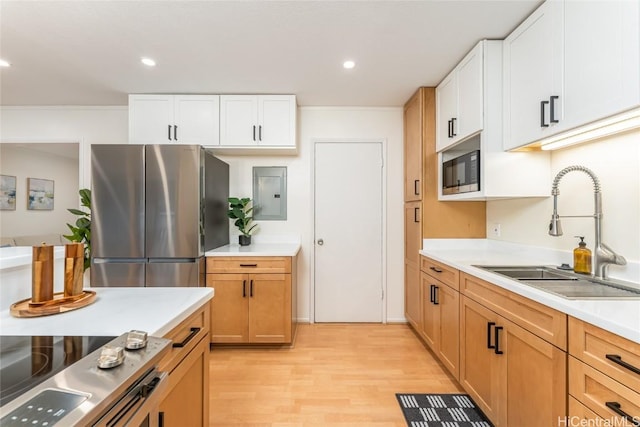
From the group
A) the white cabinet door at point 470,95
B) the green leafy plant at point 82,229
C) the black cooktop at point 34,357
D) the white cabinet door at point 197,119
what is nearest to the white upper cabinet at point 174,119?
the white cabinet door at point 197,119

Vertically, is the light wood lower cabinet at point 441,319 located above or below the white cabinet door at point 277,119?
below

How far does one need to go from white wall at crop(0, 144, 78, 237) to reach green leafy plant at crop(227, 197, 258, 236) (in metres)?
3.12

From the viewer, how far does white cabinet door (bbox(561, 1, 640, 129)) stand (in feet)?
3.73

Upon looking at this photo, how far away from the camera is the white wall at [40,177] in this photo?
415 cm

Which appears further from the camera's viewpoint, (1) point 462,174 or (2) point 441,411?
(1) point 462,174

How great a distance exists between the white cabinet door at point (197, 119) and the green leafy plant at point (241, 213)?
2.15 feet

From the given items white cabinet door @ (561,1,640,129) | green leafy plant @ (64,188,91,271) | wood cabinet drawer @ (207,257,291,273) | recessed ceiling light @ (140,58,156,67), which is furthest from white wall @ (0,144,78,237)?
white cabinet door @ (561,1,640,129)

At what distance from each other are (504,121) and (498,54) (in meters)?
0.48

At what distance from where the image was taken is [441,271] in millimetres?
2207

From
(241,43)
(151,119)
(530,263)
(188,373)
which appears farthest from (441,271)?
(151,119)

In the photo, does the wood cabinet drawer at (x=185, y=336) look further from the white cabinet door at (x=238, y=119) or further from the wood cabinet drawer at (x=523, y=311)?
the white cabinet door at (x=238, y=119)

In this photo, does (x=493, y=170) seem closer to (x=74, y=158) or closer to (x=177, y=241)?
Answer: (x=177, y=241)

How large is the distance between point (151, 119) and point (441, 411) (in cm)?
345

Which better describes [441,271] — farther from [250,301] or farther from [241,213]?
[241,213]
